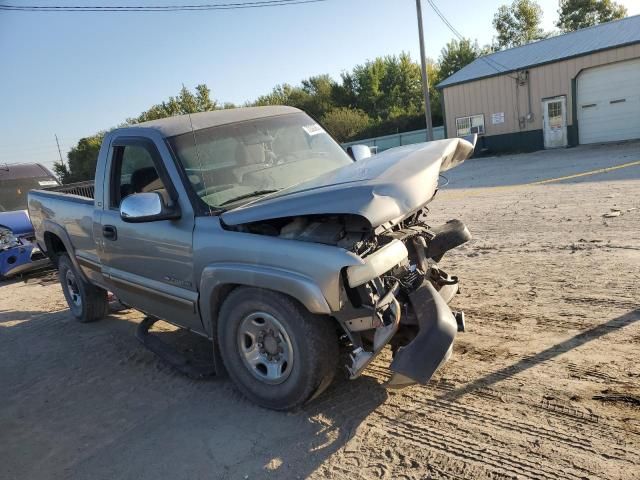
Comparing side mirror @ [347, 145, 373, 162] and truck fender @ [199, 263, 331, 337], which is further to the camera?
side mirror @ [347, 145, 373, 162]

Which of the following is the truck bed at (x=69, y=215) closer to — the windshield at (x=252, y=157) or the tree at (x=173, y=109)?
the windshield at (x=252, y=157)

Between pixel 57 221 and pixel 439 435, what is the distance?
15.7ft

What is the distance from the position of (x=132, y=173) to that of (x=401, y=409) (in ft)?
9.98

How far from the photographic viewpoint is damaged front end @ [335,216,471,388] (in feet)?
9.52

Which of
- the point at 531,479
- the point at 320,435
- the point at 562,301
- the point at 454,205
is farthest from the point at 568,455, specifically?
the point at 454,205

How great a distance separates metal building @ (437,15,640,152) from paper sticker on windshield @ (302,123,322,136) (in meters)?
21.4

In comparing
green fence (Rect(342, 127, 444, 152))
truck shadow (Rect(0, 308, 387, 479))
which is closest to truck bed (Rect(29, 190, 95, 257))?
truck shadow (Rect(0, 308, 387, 479))

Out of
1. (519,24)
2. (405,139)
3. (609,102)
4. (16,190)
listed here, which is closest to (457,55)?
(519,24)

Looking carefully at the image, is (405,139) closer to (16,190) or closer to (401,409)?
(16,190)

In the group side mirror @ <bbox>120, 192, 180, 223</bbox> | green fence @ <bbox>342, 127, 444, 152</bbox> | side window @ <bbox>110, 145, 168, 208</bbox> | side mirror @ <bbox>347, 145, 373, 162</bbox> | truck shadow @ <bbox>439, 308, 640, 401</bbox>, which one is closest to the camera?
truck shadow @ <bbox>439, 308, 640, 401</bbox>

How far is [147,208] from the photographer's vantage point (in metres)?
3.63

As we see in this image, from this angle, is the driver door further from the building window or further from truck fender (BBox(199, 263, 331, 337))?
the building window

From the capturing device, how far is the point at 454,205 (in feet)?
36.5

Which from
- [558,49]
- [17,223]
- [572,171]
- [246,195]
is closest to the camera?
[246,195]
